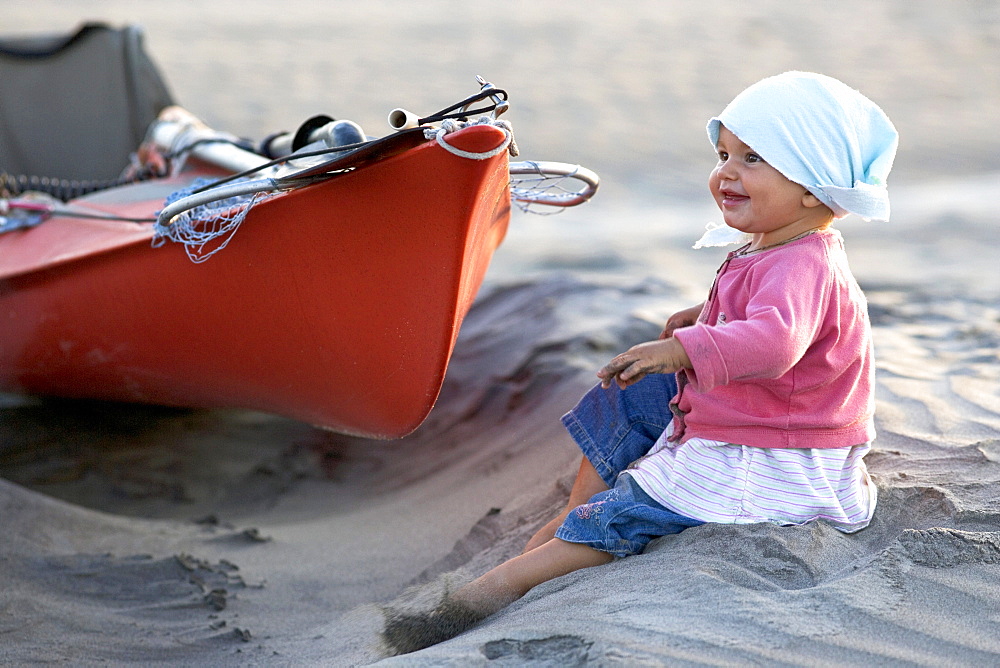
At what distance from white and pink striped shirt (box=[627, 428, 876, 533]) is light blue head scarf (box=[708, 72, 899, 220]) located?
0.56 m

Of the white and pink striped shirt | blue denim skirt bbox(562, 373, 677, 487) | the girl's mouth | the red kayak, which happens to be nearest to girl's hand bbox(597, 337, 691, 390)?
the white and pink striped shirt

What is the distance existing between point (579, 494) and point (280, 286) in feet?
3.60

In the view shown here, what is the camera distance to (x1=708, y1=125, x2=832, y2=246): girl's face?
2.10m

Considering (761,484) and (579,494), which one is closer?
(761,484)

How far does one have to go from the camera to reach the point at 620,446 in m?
2.46

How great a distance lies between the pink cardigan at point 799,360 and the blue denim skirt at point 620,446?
22 cm

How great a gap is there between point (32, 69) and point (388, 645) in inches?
188

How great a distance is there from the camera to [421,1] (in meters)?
14.8

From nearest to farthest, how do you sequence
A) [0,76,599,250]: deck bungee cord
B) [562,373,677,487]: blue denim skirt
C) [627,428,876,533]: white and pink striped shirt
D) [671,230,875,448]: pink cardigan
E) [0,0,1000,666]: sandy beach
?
[0,0,1000,666]: sandy beach < [671,230,875,448]: pink cardigan < [627,428,876,533]: white and pink striped shirt < [0,76,599,250]: deck bungee cord < [562,373,677,487]: blue denim skirt

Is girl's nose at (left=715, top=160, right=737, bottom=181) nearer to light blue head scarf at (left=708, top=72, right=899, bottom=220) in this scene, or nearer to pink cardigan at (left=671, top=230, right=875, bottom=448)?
light blue head scarf at (left=708, top=72, right=899, bottom=220)

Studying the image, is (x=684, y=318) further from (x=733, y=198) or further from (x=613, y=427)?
(x=733, y=198)

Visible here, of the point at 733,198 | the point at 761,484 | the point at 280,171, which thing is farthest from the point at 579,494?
the point at 280,171

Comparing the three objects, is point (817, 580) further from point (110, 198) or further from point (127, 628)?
point (110, 198)

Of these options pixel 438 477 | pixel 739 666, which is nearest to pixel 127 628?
pixel 438 477
